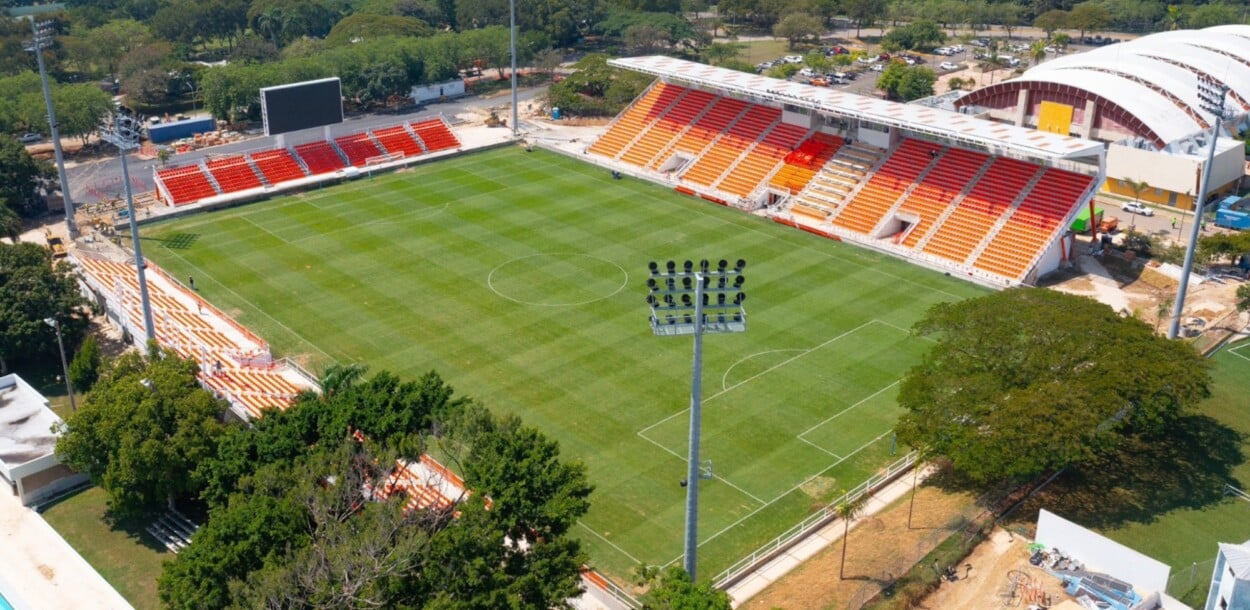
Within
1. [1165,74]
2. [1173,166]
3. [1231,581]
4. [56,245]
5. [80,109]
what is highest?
[1165,74]

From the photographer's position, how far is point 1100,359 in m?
42.1

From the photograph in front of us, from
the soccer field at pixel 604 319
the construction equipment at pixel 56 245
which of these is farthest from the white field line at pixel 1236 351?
the construction equipment at pixel 56 245

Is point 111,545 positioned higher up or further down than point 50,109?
further down

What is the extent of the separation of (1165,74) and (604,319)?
5826 centimetres

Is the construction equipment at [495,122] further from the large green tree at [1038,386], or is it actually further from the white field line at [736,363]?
the large green tree at [1038,386]

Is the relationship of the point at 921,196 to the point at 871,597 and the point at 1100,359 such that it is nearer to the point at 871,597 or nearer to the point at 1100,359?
the point at 1100,359

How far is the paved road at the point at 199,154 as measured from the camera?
3302 inches

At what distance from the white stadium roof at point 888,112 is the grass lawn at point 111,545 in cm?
5111

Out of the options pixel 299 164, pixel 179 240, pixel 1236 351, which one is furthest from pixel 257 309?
pixel 1236 351

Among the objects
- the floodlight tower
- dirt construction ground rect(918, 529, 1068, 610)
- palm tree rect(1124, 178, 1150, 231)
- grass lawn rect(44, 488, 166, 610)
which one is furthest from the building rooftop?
palm tree rect(1124, 178, 1150, 231)

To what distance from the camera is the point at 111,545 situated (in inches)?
1606

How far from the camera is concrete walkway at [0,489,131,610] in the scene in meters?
37.2

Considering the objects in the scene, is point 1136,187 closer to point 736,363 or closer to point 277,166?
point 736,363

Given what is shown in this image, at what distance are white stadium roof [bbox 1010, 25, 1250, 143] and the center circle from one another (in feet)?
147
